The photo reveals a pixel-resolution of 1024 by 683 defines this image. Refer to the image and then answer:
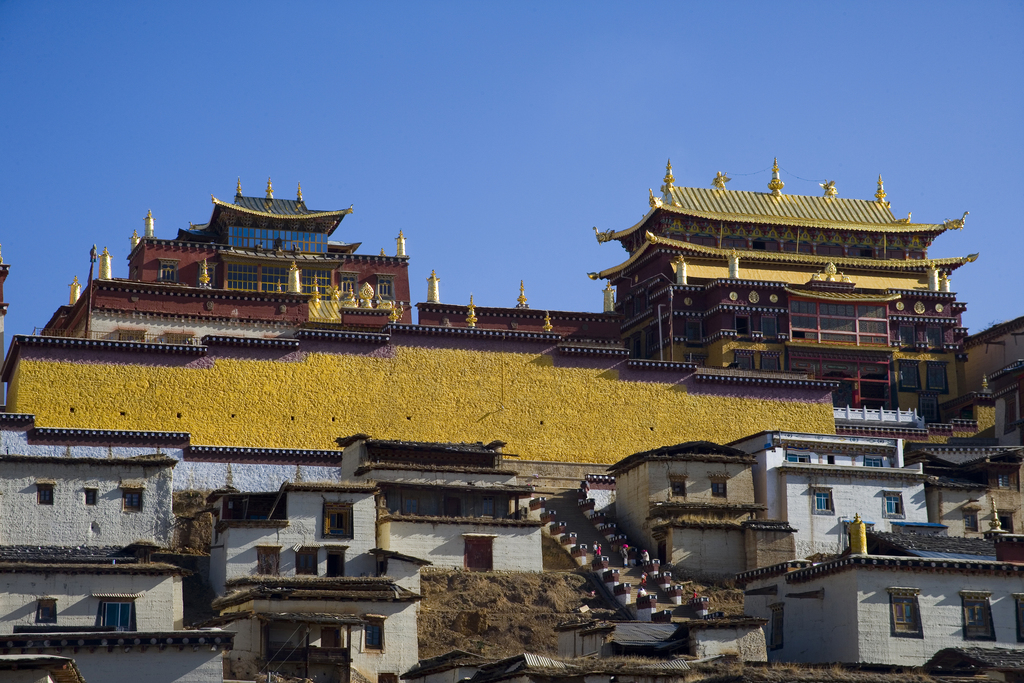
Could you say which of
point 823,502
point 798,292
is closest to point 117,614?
point 823,502

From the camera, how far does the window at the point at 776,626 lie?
124ft

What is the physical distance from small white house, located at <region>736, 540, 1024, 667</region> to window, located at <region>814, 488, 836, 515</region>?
389 inches

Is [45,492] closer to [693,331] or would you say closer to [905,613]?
[905,613]

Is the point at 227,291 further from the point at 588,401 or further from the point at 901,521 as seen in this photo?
the point at 901,521

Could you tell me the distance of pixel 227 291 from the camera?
6075 centimetres

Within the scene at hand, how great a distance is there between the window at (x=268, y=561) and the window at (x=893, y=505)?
18.7 meters

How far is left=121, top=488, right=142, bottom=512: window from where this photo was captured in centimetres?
4138

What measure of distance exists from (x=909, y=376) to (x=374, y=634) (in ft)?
111

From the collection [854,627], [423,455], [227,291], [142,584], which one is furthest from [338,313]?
[854,627]

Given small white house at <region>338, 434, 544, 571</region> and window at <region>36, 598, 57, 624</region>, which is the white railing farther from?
window at <region>36, 598, 57, 624</region>

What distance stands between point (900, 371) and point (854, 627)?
3030 centimetres

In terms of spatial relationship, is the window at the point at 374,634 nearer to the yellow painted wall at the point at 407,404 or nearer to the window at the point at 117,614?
the window at the point at 117,614

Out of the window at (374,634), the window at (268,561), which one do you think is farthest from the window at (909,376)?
the window at (374,634)

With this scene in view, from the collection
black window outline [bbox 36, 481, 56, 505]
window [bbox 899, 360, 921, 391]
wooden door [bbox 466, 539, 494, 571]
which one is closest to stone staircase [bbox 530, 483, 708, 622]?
wooden door [bbox 466, 539, 494, 571]
